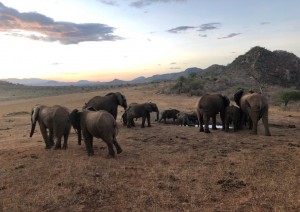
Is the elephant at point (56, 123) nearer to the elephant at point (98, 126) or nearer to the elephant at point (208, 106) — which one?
the elephant at point (98, 126)

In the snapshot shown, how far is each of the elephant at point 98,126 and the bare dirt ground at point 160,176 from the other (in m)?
0.47

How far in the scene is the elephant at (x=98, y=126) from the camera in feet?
40.2

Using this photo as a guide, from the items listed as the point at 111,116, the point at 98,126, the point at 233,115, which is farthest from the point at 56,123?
the point at 233,115

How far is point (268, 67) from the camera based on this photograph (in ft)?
185

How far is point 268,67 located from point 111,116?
157 feet

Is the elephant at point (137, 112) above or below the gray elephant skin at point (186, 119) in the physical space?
above

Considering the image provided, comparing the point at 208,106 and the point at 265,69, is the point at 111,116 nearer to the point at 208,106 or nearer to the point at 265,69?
the point at 208,106

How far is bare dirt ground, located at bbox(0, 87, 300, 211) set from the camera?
8.36 metres

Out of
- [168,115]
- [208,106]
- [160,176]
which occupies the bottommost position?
[160,176]

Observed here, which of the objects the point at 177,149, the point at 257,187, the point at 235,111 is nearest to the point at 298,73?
the point at 235,111

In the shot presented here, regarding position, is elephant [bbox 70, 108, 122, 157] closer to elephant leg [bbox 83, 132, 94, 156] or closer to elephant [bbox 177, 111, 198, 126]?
elephant leg [bbox 83, 132, 94, 156]

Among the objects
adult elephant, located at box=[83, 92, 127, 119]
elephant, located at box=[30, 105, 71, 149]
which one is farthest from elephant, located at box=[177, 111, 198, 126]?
elephant, located at box=[30, 105, 71, 149]

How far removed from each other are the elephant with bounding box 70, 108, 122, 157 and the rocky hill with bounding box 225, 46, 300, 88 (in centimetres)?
3989

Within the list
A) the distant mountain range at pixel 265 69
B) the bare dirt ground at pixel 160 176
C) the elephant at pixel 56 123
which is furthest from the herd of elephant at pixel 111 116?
the distant mountain range at pixel 265 69
